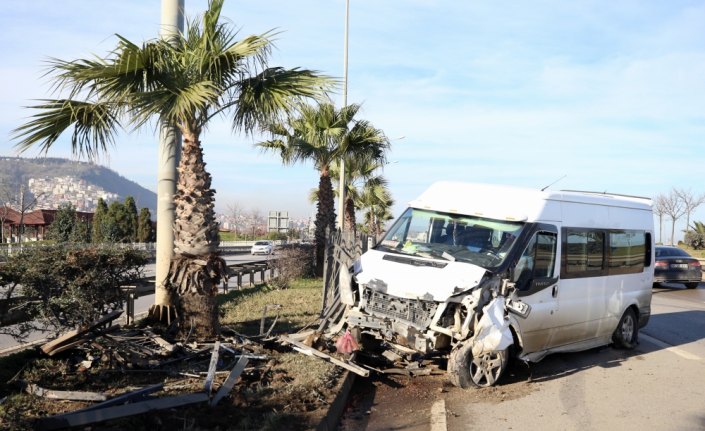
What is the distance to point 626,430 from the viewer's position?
6.30 meters

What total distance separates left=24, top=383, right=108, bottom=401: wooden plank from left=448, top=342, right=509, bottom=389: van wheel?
380 cm

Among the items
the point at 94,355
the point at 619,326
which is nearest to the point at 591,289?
the point at 619,326

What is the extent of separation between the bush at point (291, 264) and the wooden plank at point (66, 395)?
12996 millimetres

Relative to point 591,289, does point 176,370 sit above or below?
below

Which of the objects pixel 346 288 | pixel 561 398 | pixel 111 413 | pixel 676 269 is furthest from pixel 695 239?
pixel 111 413

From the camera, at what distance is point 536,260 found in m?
8.44

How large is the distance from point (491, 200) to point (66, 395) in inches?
222

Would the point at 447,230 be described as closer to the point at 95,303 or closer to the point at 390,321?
the point at 390,321

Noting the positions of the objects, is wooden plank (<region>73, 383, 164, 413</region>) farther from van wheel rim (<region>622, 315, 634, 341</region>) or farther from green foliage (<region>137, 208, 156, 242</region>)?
green foliage (<region>137, 208, 156, 242</region>)

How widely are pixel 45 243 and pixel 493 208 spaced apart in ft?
18.3

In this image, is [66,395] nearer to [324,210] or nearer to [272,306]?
[272,306]

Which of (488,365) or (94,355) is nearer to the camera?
(94,355)

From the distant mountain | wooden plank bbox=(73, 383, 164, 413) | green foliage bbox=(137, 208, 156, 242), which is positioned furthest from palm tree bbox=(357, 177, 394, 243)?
the distant mountain

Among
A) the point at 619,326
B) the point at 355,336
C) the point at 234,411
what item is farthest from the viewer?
the point at 619,326
